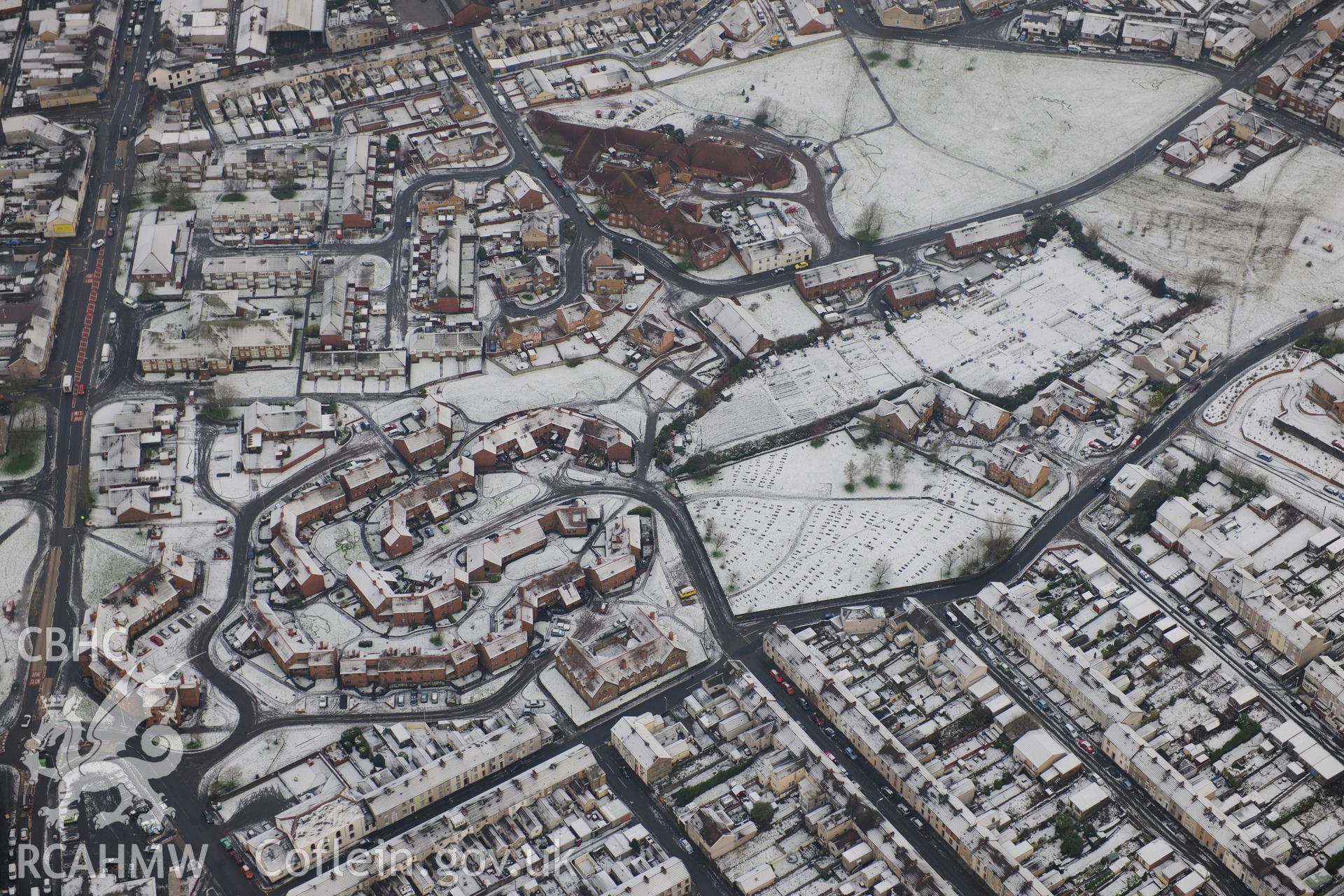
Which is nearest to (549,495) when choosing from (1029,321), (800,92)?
(1029,321)

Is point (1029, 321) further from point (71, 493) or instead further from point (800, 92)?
point (71, 493)

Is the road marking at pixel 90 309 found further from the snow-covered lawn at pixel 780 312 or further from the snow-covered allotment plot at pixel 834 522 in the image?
the snow-covered lawn at pixel 780 312

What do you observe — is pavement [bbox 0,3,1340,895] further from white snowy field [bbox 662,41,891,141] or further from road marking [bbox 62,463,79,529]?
white snowy field [bbox 662,41,891,141]

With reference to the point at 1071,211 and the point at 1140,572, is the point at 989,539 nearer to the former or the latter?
the point at 1140,572

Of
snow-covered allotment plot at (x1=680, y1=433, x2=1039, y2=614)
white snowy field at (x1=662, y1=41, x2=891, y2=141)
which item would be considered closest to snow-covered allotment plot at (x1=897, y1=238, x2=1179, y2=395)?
snow-covered allotment plot at (x1=680, y1=433, x2=1039, y2=614)

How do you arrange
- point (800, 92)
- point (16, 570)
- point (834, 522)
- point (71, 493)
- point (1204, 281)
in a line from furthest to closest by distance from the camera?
point (800, 92), point (1204, 281), point (71, 493), point (834, 522), point (16, 570)

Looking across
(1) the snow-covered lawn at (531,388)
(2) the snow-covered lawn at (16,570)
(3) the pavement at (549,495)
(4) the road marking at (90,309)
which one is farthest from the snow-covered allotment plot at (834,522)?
(4) the road marking at (90,309)
